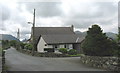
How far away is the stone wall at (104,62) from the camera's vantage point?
43.2 feet

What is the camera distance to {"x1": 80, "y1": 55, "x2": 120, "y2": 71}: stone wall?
13.2 meters

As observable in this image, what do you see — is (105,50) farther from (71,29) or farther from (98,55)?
(71,29)

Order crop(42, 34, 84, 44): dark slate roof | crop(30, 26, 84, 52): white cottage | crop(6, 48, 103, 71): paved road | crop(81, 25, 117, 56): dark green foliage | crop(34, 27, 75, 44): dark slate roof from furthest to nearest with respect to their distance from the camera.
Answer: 1. crop(34, 27, 75, 44): dark slate roof
2. crop(42, 34, 84, 44): dark slate roof
3. crop(30, 26, 84, 52): white cottage
4. crop(81, 25, 117, 56): dark green foliage
5. crop(6, 48, 103, 71): paved road

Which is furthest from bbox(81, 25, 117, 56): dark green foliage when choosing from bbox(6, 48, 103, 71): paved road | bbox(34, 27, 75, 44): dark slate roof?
bbox(34, 27, 75, 44): dark slate roof

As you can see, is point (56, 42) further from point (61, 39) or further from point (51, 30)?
point (51, 30)

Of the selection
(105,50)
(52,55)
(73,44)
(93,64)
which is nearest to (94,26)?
(105,50)

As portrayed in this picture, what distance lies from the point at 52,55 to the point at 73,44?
42.2 feet

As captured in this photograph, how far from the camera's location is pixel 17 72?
12742 millimetres

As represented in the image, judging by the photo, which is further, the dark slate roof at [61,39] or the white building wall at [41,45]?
the white building wall at [41,45]

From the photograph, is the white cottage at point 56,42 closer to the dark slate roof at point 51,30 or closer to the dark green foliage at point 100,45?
the dark slate roof at point 51,30

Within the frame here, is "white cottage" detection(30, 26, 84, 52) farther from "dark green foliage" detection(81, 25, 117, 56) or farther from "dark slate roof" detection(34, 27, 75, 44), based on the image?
"dark green foliage" detection(81, 25, 117, 56)

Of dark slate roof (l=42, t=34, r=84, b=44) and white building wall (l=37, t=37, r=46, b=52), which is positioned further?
white building wall (l=37, t=37, r=46, b=52)

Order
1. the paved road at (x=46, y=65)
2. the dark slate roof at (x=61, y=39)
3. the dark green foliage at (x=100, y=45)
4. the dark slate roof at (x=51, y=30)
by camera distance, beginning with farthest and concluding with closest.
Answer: the dark slate roof at (x=51, y=30) < the dark slate roof at (x=61, y=39) < the dark green foliage at (x=100, y=45) < the paved road at (x=46, y=65)

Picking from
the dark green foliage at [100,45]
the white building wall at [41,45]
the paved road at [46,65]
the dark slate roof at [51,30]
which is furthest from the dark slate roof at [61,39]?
the dark green foliage at [100,45]
